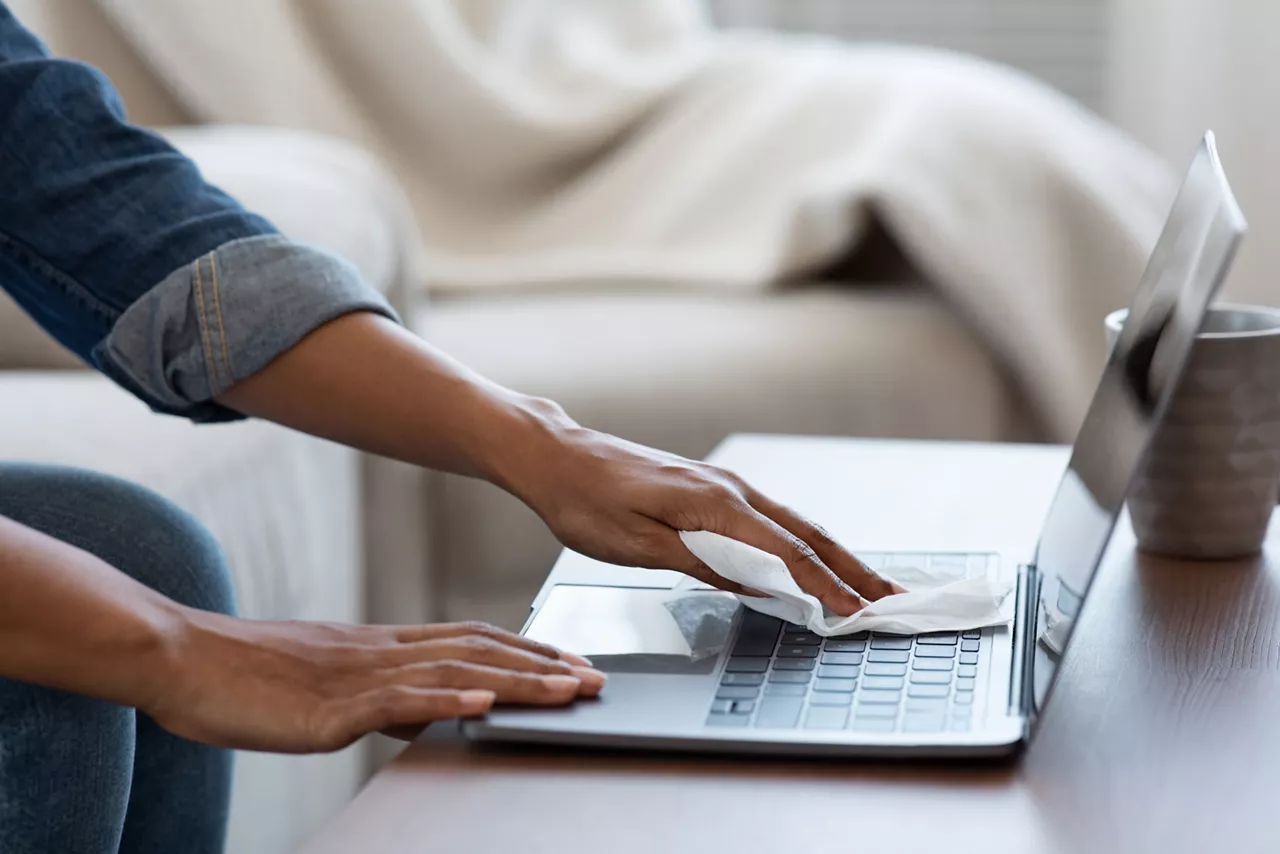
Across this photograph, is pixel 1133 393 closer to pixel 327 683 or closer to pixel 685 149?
pixel 327 683

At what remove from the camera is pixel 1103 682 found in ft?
1.98

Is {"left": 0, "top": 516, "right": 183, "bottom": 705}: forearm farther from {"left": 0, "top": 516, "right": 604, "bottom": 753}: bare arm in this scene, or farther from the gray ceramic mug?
the gray ceramic mug

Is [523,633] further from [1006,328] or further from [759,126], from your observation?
[759,126]

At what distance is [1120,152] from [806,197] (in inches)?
17.7

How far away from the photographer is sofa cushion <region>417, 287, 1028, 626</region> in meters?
1.45

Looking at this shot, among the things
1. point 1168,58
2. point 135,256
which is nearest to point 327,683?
point 135,256

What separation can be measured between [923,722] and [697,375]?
0.98 metres

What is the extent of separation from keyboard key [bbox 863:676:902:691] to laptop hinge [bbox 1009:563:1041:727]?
0.04m

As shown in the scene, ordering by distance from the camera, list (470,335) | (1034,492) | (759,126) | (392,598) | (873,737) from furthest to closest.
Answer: (759,126), (470,335), (392,598), (1034,492), (873,737)

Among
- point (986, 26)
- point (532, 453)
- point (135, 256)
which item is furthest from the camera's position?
point (986, 26)

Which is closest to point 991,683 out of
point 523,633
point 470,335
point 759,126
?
point 523,633

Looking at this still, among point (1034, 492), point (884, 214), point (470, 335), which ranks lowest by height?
point (470, 335)

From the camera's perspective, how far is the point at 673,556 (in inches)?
26.0

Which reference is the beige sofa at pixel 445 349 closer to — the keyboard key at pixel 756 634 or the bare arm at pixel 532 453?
the bare arm at pixel 532 453
